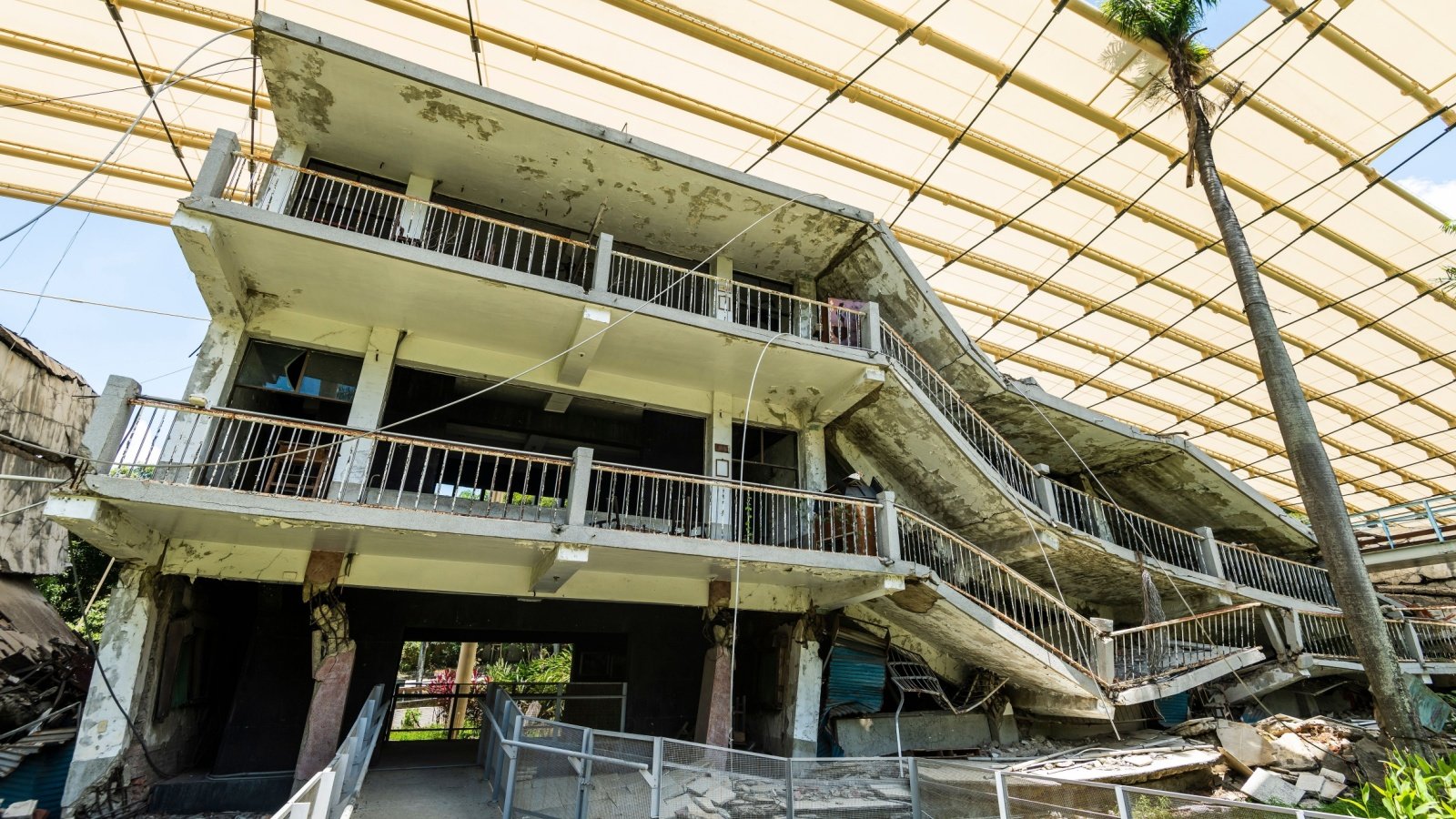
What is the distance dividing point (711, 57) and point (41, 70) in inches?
→ 427

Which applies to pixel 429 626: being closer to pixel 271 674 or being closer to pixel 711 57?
pixel 271 674

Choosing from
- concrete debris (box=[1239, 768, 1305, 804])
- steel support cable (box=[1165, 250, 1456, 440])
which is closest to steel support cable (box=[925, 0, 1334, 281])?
steel support cable (box=[1165, 250, 1456, 440])

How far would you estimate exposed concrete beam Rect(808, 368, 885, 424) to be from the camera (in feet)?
34.1

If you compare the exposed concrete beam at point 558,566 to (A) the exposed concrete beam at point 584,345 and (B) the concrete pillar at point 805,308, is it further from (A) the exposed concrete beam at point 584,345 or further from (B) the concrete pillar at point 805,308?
(B) the concrete pillar at point 805,308

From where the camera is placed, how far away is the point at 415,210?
9.77 metres

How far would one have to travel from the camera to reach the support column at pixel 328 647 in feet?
25.9

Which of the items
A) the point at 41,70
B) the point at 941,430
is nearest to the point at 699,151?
the point at 941,430

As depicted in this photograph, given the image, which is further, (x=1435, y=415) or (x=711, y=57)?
(x=1435, y=415)

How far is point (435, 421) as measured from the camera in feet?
36.1

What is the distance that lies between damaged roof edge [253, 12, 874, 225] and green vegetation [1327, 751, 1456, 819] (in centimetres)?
942

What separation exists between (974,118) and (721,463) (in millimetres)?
7684

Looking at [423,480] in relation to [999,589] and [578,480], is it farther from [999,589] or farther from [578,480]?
[999,589]

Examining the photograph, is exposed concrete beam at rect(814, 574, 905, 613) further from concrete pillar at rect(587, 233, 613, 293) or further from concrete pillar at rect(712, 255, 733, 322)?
concrete pillar at rect(587, 233, 613, 293)

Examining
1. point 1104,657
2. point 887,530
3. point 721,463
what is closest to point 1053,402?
point 1104,657
